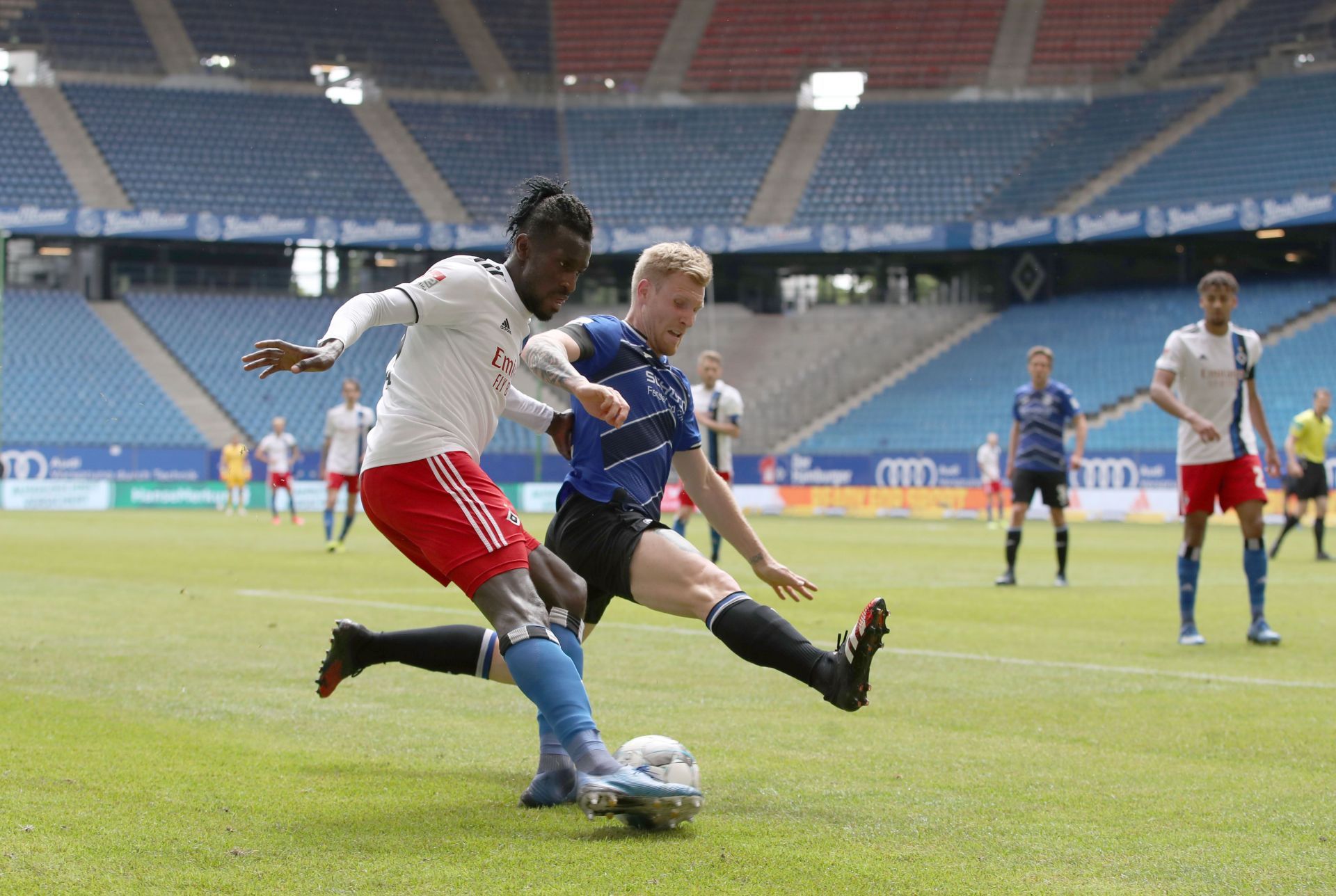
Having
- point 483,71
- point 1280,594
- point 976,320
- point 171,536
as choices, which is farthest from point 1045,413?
point 483,71

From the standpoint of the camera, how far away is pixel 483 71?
51.4 m

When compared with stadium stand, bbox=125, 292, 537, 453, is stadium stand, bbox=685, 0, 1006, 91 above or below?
above

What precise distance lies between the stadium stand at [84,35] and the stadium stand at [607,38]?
1380cm

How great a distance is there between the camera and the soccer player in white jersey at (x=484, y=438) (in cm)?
434

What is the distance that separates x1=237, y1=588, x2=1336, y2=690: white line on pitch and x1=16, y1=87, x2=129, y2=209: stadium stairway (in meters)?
36.6

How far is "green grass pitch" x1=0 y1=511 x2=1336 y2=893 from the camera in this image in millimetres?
3842

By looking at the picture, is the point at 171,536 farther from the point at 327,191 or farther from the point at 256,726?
A: the point at 327,191

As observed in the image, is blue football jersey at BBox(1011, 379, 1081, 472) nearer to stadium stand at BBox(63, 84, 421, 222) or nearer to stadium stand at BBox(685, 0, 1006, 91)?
stadium stand at BBox(63, 84, 421, 222)

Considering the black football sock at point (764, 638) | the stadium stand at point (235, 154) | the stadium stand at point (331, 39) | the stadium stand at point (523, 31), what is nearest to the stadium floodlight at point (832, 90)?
the stadium stand at point (523, 31)

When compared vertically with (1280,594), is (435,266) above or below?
above

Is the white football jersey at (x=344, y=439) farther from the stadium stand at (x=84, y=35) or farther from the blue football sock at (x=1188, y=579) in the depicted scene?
the stadium stand at (x=84, y=35)

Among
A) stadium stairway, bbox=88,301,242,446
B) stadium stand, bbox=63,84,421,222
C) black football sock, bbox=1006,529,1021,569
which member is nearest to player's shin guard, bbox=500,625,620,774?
black football sock, bbox=1006,529,1021,569

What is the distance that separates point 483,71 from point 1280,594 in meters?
42.2

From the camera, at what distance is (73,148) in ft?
150
